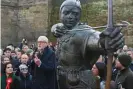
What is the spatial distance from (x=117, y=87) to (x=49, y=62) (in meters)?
1.76

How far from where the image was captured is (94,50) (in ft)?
14.3

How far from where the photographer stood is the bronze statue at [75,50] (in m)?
4.50

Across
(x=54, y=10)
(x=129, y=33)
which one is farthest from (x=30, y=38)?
(x=129, y=33)

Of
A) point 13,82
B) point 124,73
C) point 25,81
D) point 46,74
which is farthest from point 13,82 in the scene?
point 124,73

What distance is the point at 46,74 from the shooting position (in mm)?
7012

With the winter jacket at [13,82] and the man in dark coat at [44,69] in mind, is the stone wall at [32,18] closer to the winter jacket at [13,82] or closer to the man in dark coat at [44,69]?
the winter jacket at [13,82]

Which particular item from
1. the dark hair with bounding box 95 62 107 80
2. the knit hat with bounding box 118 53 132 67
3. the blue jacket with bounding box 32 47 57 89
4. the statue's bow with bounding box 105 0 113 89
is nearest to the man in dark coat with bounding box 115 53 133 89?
the knit hat with bounding box 118 53 132 67

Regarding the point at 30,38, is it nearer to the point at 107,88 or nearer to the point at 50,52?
the point at 50,52

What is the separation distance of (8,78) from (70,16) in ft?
8.88

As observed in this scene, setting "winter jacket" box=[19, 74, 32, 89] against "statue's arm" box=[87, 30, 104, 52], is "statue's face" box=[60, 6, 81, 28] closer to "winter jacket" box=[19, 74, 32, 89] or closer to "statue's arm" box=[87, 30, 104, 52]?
"statue's arm" box=[87, 30, 104, 52]

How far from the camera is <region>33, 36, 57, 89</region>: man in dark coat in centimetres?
693

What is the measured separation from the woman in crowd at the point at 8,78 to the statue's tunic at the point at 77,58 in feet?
8.05

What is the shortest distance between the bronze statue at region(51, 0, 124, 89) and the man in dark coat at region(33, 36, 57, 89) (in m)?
2.12

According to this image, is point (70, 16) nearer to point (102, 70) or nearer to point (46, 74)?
point (102, 70)
